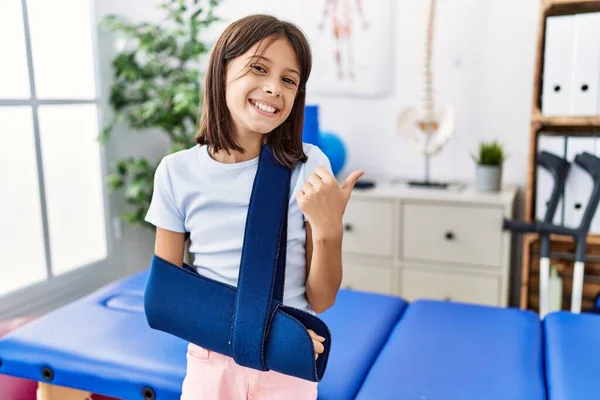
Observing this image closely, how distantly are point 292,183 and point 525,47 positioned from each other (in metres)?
2.04

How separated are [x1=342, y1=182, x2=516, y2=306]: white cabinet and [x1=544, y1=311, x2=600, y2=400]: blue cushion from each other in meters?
0.72

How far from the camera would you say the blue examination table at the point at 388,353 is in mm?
1284

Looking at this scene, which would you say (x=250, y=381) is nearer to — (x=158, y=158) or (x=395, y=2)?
(x=395, y=2)

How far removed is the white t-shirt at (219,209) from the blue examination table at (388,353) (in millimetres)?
437

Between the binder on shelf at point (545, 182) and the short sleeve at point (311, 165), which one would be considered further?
the binder on shelf at point (545, 182)

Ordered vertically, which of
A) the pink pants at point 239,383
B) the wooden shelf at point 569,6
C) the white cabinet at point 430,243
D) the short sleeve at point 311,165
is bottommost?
the white cabinet at point 430,243

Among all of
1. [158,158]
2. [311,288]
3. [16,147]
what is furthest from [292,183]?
[158,158]

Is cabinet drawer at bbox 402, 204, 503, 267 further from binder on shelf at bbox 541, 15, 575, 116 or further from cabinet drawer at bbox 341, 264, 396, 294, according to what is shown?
binder on shelf at bbox 541, 15, 575, 116

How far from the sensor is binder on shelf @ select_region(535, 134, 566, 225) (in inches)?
88.0

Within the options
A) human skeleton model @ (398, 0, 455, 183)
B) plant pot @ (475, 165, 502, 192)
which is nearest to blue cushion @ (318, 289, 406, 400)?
plant pot @ (475, 165, 502, 192)

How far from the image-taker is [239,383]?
98cm

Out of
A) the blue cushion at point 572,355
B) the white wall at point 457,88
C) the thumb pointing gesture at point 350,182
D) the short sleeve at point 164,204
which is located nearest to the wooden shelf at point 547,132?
the white wall at point 457,88

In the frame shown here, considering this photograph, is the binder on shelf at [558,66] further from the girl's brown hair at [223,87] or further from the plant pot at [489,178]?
the girl's brown hair at [223,87]

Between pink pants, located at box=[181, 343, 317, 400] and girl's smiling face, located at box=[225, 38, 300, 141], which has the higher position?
girl's smiling face, located at box=[225, 38, 300, 141]
